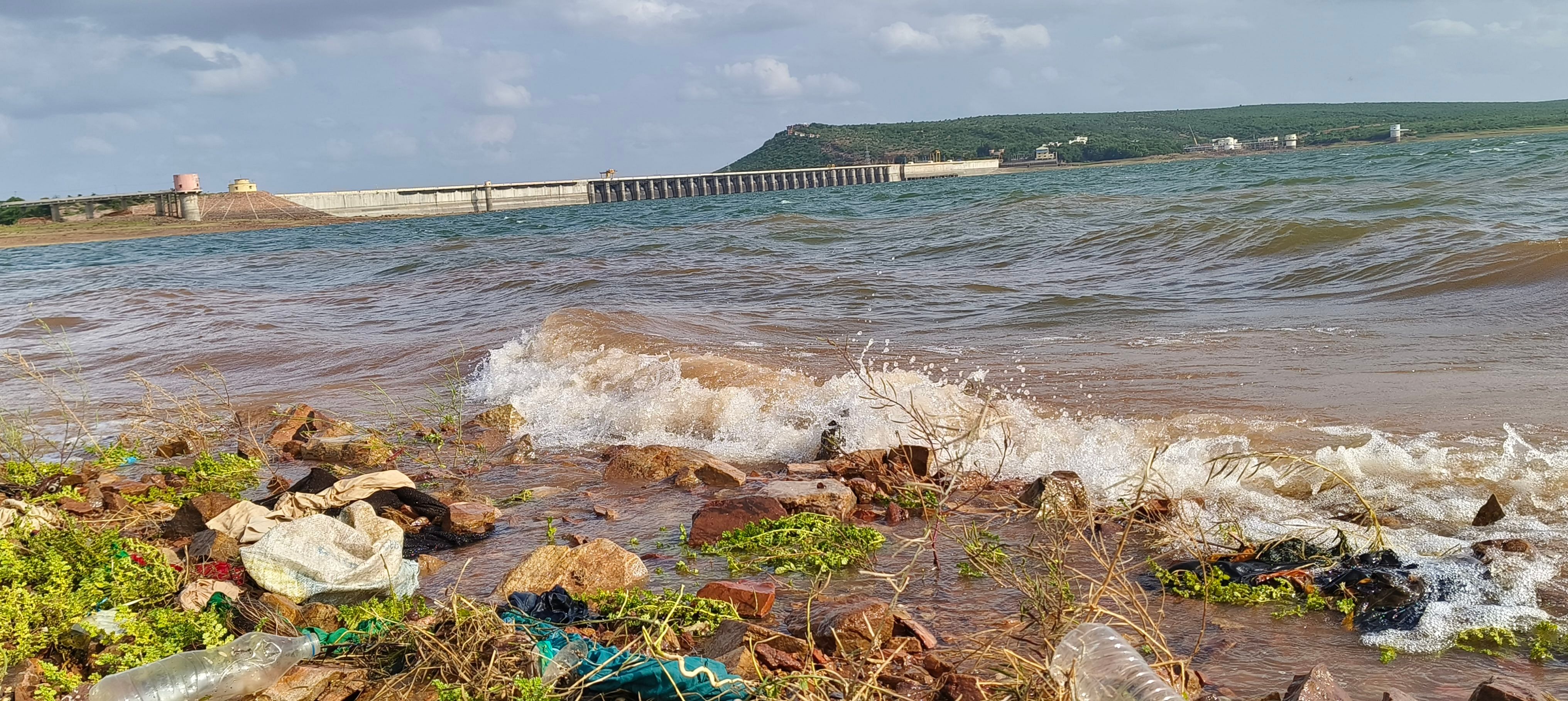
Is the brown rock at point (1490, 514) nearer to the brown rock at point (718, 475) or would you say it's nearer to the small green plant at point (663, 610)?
the small green plant at point (663, 610)

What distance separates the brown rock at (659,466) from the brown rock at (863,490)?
2.12ft

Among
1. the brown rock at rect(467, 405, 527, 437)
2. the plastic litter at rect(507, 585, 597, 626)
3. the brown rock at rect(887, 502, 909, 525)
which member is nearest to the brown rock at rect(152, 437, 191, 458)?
the brown rock at rect(467, 405, 527, 437)

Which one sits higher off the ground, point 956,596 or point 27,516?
point 27,516

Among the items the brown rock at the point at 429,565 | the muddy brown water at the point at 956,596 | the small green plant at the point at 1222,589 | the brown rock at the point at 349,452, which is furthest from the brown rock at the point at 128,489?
the small green plant at the point at 1222,589

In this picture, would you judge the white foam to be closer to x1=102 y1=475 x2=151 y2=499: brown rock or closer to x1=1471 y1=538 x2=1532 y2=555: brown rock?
x1=1471 y1=538 x2=1532 y2=555: brown rock

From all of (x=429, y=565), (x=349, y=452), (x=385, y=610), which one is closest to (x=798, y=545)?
(x=429, y=565)

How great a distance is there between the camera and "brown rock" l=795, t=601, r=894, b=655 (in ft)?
8.70

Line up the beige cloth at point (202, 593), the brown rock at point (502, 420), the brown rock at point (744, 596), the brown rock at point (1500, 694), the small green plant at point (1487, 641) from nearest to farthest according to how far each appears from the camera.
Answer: the brown rock at point (1500, 694) < the small green plant at point (1487, 641) < the beige cloth at point (202, 593) < the brown rock at point (744, 596) < the brown rock at point (502, 420)

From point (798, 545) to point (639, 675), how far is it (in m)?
1.50

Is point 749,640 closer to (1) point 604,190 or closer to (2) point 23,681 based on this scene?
(2) point 23,681

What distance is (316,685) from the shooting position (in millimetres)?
2363

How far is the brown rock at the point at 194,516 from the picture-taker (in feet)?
12.3

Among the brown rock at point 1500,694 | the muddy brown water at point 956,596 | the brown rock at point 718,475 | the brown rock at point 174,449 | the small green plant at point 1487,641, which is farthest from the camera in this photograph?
the brown rock at point 174,449

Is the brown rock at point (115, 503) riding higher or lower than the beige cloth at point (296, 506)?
higher
